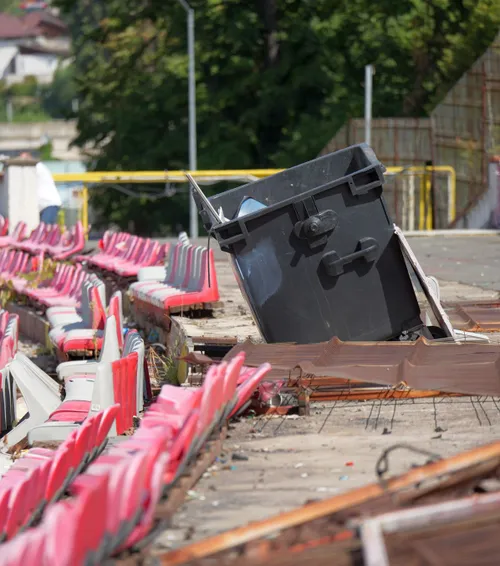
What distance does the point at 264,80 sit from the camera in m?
47.8

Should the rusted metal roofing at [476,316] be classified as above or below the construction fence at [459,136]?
below

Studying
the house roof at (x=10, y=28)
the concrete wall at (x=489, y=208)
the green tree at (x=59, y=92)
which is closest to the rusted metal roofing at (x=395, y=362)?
the concrete wall at (x=489, y=208)

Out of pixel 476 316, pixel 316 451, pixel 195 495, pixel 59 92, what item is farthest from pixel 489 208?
pixel 59 92

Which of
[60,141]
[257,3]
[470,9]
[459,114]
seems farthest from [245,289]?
[60,141]

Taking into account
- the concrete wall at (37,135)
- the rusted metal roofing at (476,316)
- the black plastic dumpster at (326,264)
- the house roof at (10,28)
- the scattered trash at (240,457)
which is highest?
the house roof at (10,28)

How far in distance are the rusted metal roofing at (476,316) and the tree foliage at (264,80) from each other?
3187 centimetres

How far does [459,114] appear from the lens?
33.4m

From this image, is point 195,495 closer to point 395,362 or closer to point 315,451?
point 315,451

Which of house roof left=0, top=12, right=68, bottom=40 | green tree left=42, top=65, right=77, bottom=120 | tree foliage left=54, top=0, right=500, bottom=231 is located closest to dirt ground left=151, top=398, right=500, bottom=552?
tree foliage left=54, top=0, right=500, bottom=231

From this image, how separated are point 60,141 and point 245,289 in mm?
94763

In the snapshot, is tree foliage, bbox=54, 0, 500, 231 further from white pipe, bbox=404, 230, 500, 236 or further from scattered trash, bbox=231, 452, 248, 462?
scattered trash, bbox=231, 452, 248, 462

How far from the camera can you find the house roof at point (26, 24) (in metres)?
170

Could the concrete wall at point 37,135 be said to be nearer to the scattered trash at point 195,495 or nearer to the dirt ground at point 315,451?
the dirt ground at point 315,451

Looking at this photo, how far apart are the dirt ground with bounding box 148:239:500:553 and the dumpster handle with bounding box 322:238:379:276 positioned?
1.38 meters
